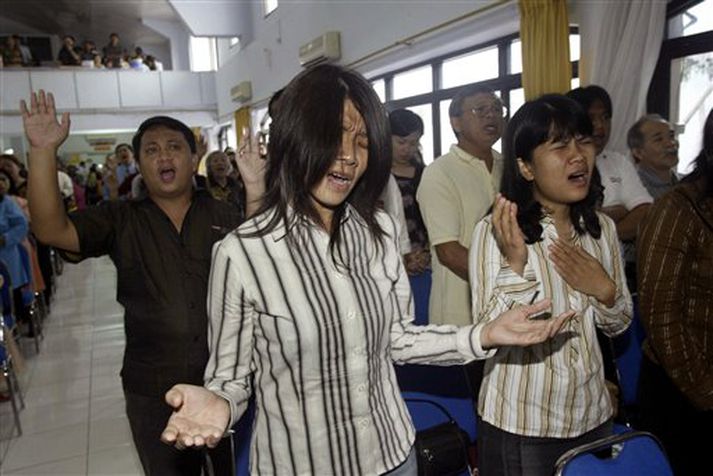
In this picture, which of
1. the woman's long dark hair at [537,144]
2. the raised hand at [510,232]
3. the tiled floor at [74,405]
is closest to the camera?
the raised hand at [510,232]

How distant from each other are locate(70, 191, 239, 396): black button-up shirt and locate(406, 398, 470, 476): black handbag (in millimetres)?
735

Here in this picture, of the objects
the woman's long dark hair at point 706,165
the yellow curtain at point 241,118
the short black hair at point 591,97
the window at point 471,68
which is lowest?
the woman's long dark hair at point 706,165

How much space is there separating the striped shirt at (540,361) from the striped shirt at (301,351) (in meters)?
0.34

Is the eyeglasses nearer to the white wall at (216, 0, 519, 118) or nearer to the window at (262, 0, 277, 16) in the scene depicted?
the white wall at (216, 0, 519, 118)

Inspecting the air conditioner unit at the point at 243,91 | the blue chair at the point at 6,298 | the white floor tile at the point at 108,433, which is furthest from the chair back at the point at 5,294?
the air conditioner unit at the point at 243,91

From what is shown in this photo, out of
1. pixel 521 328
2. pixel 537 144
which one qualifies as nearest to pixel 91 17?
pixel 537 144

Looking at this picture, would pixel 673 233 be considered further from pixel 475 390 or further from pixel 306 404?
pixel 306 404

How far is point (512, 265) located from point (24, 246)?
15.0 feet

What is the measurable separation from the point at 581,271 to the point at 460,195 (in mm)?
975

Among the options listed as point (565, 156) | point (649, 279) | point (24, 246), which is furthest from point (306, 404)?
point (24, 246)

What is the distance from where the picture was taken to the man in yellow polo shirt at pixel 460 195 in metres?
2.21

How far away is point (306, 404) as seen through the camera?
3.43 ft

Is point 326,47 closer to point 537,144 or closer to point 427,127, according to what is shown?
point 427,127

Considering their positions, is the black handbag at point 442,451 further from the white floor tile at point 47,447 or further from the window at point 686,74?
the window at point 686,74
